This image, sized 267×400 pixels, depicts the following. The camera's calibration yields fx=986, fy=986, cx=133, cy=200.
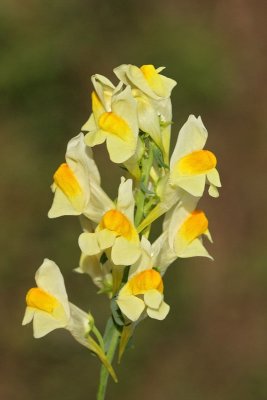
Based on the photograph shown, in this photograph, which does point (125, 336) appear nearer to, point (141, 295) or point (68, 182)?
point (141, 295)

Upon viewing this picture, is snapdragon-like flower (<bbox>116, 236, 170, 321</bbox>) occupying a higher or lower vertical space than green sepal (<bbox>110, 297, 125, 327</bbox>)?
higher

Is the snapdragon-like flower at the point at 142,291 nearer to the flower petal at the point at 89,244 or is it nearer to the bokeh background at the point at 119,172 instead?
the flower petal at the point at 89,244

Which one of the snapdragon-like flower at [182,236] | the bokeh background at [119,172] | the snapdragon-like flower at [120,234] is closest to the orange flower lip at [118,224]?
the snapdragon-like flower at [120,234]

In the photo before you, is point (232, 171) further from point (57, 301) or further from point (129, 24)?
point (57, 301)

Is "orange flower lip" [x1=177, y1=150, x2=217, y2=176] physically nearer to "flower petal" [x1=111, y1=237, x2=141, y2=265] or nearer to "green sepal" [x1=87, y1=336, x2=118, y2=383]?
"flower petal" [x1=111, y1=237, x2=141, y2=265]

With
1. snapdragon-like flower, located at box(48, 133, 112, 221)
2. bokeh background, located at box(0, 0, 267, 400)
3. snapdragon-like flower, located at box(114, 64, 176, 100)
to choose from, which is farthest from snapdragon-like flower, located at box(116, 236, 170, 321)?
bokeh background, located at box(0, 0, 267, 400)

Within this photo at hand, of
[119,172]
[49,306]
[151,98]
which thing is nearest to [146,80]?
[151,98]
